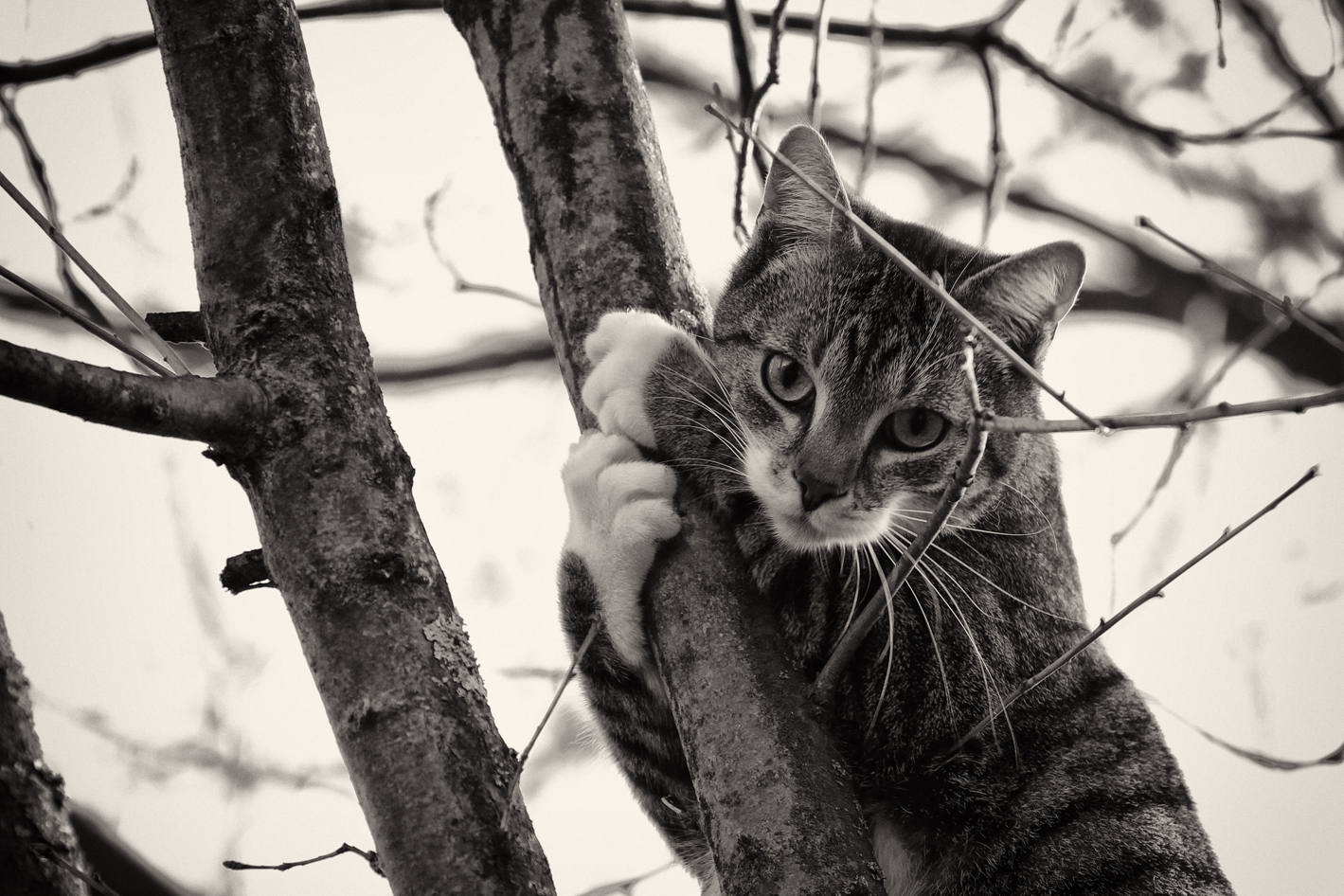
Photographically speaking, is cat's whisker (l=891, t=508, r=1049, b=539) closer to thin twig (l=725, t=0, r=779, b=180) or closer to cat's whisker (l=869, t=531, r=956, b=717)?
cat's whisker (l=869, t=531, r=956, b=717)

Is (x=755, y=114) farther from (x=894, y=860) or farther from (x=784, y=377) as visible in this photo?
(x=894, y=860)

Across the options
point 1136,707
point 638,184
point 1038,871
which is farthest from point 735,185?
point 1038,871

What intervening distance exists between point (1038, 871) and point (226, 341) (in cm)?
209

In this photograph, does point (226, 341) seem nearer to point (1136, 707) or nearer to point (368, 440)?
point (368, 440)

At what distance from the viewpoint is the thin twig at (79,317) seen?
5.27ft

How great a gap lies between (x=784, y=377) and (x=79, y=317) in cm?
159

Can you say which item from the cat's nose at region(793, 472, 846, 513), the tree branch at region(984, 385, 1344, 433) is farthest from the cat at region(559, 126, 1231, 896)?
the tree branch at region(984, 385, 1344, 433)

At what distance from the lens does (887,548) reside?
262 centimetres

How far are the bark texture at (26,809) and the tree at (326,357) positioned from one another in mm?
408

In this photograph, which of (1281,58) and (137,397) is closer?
(137,397)

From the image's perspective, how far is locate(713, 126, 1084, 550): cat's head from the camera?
2387 millimetres

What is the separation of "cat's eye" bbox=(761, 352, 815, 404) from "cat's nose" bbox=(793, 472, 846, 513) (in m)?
0.27

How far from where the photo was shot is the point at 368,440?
5.88 feet

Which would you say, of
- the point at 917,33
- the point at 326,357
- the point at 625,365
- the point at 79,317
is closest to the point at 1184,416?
the point at 625,365
